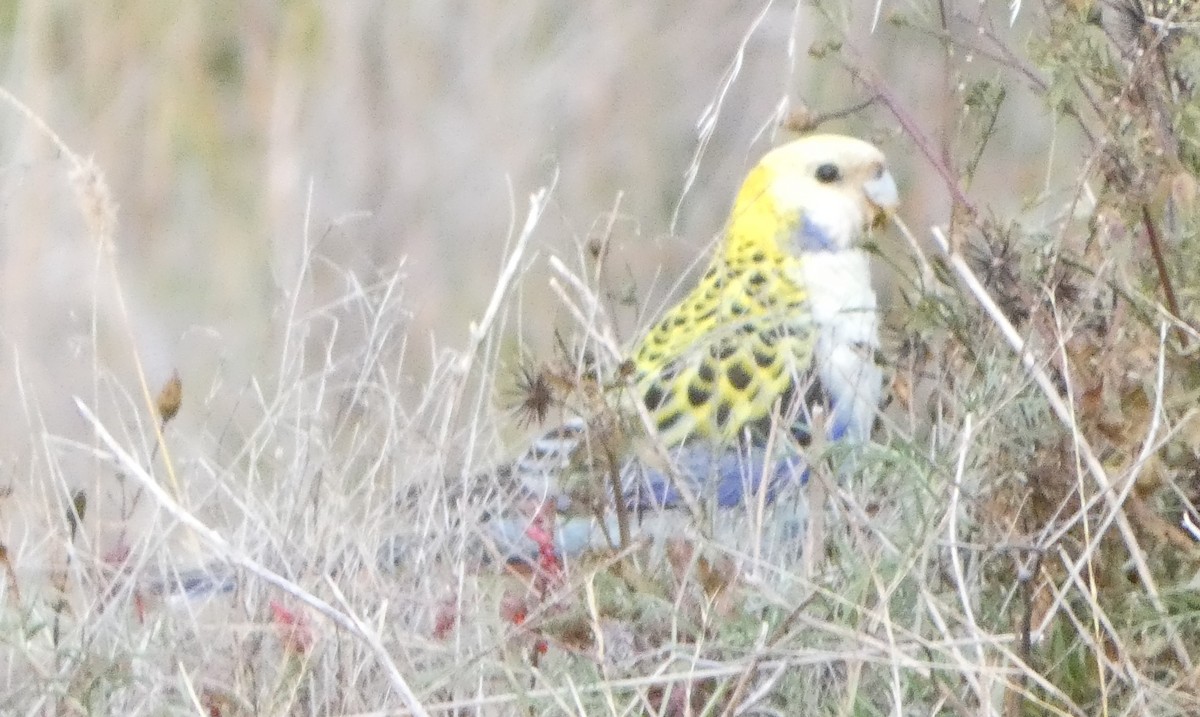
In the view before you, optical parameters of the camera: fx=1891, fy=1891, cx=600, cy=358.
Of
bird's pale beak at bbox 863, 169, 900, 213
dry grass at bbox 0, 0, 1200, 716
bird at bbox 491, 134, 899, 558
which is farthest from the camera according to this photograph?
bird's pale beak at bbox 863, 169, 900, 213

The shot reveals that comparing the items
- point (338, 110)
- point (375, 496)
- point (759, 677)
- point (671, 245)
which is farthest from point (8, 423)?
point (759, 677)

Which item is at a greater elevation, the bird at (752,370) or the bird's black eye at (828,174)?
the bird's black eye at (828,174)

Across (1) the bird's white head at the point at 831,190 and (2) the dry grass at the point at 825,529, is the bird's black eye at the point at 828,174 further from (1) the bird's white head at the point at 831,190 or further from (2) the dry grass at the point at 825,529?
(2) the dry grass at the point at 825,529

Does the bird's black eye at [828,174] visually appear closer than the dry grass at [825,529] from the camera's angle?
No

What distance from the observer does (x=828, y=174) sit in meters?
2.83

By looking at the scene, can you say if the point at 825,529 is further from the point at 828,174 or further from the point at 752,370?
the point at 828,174

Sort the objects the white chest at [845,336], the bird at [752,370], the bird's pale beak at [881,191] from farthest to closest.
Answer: the bird's pale beak at [881,191]
the white chest at [845,336]
the bird at [752,370]

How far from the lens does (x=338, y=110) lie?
4234 mm

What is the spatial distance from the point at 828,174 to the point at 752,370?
1.55 feet

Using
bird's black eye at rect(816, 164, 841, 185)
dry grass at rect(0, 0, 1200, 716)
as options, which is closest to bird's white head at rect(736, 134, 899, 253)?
bird's black eye at rect(816, 164, 841, 185)

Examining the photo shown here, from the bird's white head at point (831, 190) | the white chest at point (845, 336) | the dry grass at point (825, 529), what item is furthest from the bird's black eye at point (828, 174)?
the dry grass at point (825, 529)

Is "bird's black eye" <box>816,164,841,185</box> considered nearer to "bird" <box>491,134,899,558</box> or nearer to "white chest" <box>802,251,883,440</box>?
"bird" <box>491,134,899,558</box>

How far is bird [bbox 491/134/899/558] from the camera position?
5.97ft

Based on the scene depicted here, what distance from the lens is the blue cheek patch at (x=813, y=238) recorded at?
281 centimetres
